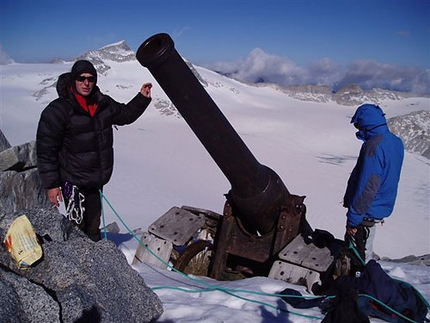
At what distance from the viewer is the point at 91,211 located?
412 cm

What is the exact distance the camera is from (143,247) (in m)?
4.61

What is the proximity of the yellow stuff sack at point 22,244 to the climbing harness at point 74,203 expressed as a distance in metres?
1.27

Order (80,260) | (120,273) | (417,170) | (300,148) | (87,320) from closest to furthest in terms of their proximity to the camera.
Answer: (87,320) < (80,260) < (120,273) < (417,170) < (300,148)

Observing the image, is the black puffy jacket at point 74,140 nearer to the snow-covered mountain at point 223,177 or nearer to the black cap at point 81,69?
the black cap at point 81,69

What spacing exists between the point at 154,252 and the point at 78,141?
4.64 feet

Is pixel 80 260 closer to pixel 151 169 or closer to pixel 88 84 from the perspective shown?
pixel 88 84

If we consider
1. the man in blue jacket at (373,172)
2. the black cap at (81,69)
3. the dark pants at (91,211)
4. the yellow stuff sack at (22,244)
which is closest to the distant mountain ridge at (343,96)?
the man in blue jacket at (373,172)

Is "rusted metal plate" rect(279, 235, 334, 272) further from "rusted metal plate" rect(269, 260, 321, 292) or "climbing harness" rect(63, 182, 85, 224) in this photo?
"climbing harness" rect(63, 182, 85, 224)

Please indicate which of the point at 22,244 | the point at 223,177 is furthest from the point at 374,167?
the point at 223,177

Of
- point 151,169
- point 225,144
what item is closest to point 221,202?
point 151,169

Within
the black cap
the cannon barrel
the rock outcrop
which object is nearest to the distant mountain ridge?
the cannon barrel

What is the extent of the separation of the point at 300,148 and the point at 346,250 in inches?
893

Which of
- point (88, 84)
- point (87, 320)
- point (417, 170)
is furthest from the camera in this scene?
point (417, 170)

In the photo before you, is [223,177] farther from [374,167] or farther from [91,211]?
[374,167]
